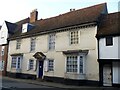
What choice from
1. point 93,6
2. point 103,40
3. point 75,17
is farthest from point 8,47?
point 103,40

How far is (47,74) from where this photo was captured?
23.0 m

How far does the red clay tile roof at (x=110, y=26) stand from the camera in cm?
1822

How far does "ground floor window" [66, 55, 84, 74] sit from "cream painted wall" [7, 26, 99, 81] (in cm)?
55

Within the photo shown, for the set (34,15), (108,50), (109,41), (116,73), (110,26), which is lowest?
(116,73)

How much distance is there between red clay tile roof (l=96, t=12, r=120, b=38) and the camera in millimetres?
18222

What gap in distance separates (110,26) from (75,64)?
528cm

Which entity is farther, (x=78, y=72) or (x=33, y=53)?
(x=33, y=53)

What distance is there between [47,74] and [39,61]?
7.77 feet

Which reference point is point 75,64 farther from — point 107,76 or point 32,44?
point 32,44

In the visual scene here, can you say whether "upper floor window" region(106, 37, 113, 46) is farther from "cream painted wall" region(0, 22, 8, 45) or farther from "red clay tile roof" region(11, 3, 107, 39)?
"cream painted wall" region(0, 22, 8, 45)

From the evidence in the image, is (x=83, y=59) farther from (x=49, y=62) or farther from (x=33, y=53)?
(x=33, y=53)

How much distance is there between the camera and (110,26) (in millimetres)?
19438

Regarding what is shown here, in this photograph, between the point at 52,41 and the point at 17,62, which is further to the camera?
the point at 17,62

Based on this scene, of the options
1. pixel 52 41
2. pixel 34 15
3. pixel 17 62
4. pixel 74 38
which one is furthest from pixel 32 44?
pixel 34 15
